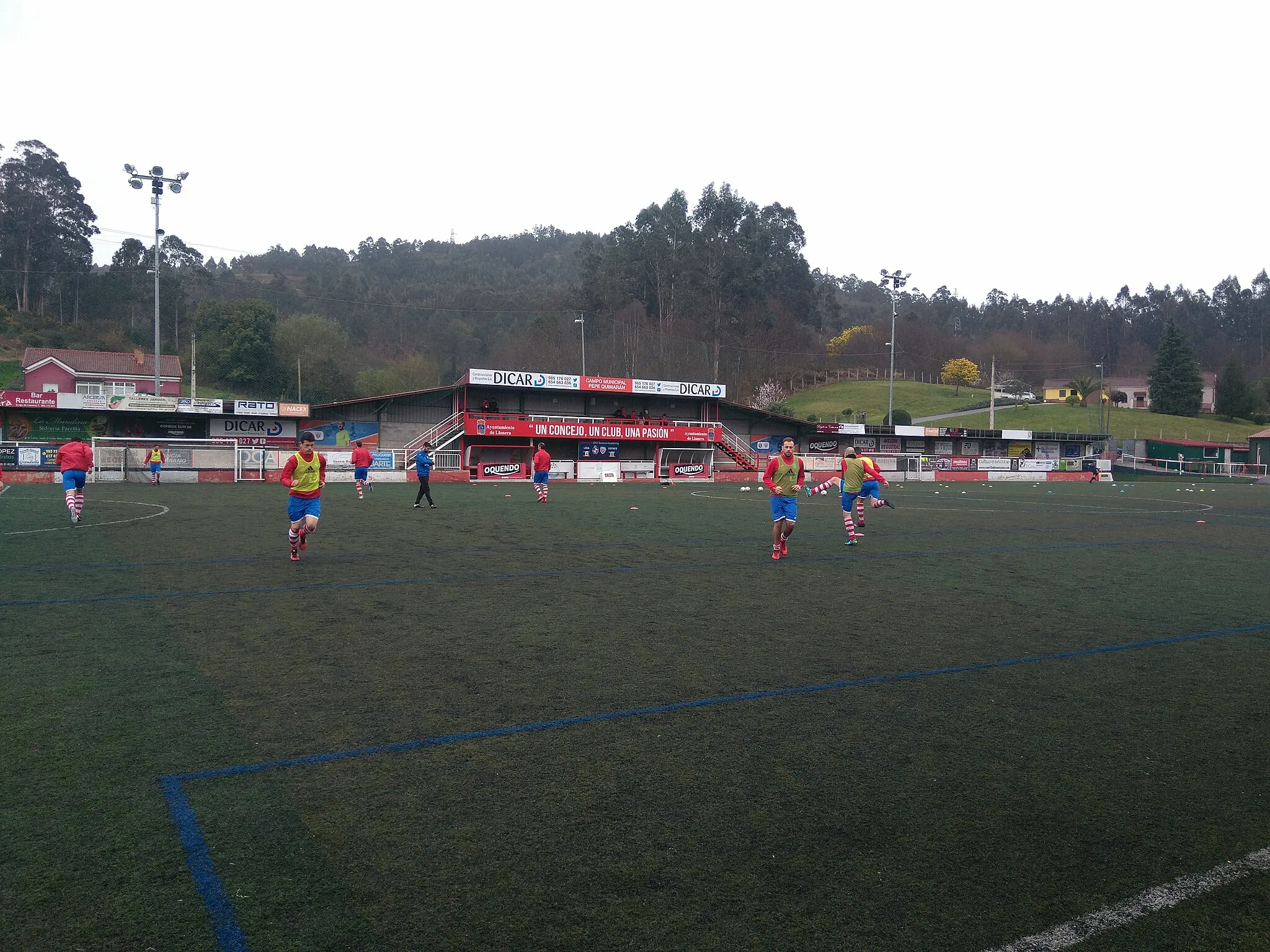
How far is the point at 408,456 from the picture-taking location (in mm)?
44938

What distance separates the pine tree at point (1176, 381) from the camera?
9962 centimetres

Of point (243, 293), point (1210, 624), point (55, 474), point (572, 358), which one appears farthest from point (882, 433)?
point (243, 293)

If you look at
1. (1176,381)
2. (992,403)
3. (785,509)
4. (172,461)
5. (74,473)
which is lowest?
(785,509)

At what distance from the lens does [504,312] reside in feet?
317

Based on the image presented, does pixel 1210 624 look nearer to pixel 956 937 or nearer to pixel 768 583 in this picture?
pixel 768 583

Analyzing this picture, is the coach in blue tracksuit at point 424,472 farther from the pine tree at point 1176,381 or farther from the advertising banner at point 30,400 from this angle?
the pine tree at point 1176,381

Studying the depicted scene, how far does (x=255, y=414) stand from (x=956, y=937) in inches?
1834

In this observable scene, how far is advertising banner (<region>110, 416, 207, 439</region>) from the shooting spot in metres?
42.9

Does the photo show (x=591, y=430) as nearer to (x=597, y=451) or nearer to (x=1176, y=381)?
(x=597, y=451)

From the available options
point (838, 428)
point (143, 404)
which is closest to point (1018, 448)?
point (838, 428)

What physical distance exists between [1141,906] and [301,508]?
1208 centimetres

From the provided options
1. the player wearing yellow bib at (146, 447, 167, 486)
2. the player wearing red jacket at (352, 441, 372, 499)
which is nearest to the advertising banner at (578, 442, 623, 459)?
the player wearing red jacket at (352, 441, 372, 499)

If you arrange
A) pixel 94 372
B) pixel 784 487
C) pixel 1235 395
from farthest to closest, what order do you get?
pixel 1235 395 → pixel 94 372 → pixel 784 487

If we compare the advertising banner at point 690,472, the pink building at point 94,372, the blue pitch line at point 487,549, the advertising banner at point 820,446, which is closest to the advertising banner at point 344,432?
the advertising banner at point 690,472
